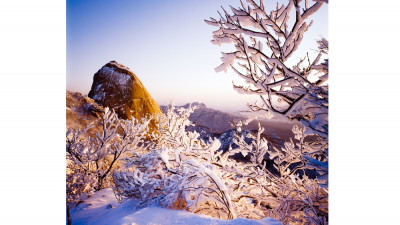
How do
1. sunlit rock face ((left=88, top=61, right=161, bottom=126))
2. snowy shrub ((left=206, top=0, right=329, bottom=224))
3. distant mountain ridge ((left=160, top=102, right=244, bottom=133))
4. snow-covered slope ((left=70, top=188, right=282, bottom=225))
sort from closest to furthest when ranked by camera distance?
snowy shrub ((left=206, top=0, right=329, bottom=224)), snow-covered slope ((left=70, top=188, right=282, bottom=225)), sunlit rock face ((left=88, top=61, right=161, bottom=126)), distant mountain ridge ((left=160, top=102, right=244, bottom=133))

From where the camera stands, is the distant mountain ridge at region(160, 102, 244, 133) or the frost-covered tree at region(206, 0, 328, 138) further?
the distant mountain ridge at region(160, 102, 244, 133)

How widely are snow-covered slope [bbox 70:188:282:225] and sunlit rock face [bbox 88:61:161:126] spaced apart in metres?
5.12

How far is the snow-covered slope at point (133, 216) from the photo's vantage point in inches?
59.6

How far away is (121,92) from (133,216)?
6.94 meters

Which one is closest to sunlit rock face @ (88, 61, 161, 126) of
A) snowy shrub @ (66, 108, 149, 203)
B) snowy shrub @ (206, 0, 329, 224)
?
snowy shrub @ (66, 108, 149, 203)

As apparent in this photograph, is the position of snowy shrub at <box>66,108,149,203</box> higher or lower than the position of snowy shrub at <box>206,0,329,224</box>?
lower

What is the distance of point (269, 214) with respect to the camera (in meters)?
1.82

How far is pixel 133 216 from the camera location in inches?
64.5

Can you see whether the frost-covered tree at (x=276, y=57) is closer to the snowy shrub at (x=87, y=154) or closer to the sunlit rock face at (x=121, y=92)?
the snowy shrub at (x=87, y=154)

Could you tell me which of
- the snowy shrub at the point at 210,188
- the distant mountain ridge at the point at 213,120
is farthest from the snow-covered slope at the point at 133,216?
the distant mountain ridge at the point at 213,120

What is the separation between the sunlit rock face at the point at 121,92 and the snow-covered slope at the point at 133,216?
512cm

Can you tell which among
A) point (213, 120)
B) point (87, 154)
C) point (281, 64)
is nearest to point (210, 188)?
point (281, 64)

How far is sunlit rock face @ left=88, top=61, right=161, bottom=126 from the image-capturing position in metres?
7.43

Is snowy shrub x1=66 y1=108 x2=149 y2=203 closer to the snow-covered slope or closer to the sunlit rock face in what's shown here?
the snow-covered slope
